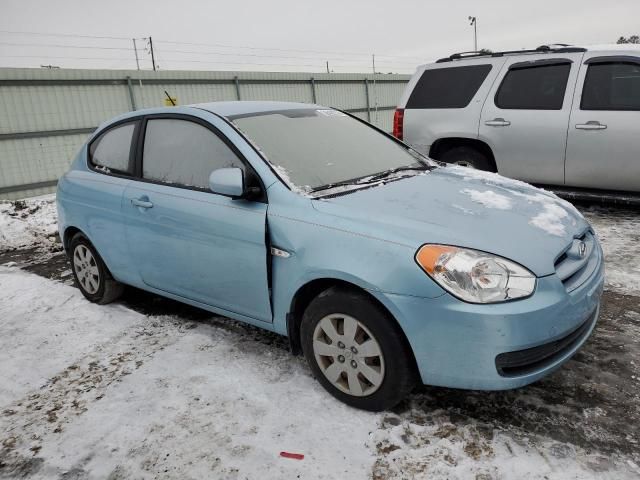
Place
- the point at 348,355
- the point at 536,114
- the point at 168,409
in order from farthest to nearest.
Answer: the point at 536,114 < the point at 168,409 < the point at 348,355

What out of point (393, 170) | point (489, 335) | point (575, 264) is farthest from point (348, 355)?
point (393, 170)

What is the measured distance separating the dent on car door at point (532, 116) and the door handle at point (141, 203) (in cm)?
434

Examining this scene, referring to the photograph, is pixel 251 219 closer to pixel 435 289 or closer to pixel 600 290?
pixel 435 289

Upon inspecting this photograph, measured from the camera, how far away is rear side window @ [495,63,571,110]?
589 centimetres

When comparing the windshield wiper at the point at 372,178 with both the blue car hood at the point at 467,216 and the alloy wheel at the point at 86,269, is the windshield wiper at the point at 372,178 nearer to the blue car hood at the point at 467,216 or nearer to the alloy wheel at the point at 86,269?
the blue car hood at the point at 467,216

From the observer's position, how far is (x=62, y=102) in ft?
37.9

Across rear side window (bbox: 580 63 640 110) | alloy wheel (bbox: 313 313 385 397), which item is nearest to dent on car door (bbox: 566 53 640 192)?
rear side window (bbox: 580 63 640 110)

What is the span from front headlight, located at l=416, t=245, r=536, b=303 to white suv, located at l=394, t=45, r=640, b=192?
158 inches

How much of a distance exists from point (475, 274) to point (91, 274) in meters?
3.36

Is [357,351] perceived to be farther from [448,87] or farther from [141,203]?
[448,87]

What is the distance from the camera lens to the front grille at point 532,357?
2326mm

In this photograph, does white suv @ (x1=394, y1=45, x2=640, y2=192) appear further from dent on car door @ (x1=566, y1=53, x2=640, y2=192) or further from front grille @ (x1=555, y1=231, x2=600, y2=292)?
front grille @ (x1=555, y1=231, x2=600, y2=292)

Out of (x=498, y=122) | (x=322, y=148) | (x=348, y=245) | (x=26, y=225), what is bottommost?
(x=26, y=225)

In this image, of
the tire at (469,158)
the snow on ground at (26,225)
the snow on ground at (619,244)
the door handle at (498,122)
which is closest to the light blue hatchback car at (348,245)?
the snow on ground at (619,244)
